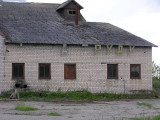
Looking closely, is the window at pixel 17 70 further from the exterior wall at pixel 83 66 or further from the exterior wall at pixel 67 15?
the exterior wall at pixel 67 15

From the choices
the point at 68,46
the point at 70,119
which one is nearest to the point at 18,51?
the point at 68,46

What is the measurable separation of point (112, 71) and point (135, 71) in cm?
190

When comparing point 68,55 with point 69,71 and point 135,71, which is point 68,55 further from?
point 135,71

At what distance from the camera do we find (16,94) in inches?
969

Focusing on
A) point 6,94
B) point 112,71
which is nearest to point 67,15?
point 112,71

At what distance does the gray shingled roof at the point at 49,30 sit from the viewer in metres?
27.4

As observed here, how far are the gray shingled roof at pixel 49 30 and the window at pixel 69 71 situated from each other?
1.69 meters

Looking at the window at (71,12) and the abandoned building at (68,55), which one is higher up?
the window at (71,12)

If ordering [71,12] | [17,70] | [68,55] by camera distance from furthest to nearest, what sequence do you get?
[71,12], [68,55], [17,70]

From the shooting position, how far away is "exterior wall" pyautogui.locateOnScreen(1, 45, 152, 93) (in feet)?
87.8

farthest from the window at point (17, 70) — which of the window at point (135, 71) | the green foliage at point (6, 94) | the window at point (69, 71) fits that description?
the window at point (135, 71)

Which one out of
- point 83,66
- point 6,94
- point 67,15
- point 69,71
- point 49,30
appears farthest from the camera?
point 67,15

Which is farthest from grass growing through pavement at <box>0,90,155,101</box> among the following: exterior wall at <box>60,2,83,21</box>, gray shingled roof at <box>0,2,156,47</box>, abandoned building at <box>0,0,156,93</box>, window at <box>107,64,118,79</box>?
exterior wall at <box>60,2,83,21</box>

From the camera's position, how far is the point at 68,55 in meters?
27.8
